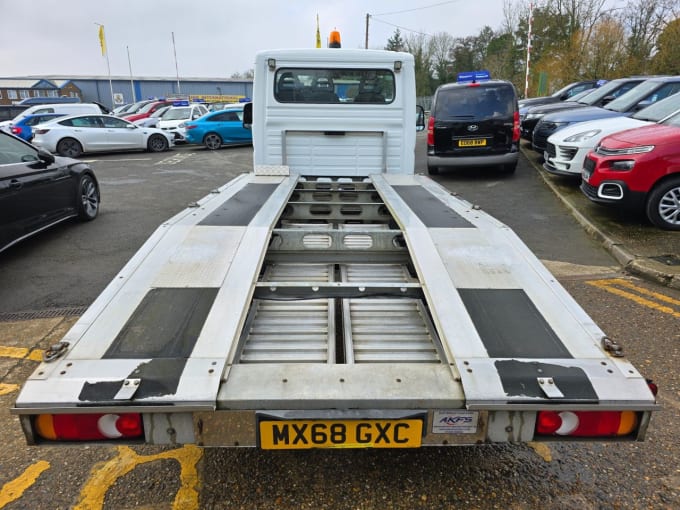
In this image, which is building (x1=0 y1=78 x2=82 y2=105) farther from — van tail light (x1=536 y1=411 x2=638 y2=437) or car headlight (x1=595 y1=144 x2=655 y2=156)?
van tail light (x1=536 y1=411 x2=638 y2=437)

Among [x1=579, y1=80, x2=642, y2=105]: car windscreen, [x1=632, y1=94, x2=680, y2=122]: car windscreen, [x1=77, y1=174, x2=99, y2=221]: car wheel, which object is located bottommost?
[x1=77, y1=174, x2=99, y2=221]: car wheel

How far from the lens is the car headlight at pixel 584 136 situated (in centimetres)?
771

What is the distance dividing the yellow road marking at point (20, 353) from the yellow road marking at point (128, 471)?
4.96ft

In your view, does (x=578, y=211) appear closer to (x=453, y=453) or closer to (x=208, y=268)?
(x=453, y=453)

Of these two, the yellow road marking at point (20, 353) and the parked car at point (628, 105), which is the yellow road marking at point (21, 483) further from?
the parked car at point (628, 105)

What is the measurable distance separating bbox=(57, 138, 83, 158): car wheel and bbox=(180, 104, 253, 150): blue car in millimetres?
3455

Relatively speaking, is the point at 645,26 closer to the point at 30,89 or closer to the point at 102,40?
the point at 102,40

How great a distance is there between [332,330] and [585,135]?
7154mm

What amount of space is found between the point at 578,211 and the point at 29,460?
7371 mm

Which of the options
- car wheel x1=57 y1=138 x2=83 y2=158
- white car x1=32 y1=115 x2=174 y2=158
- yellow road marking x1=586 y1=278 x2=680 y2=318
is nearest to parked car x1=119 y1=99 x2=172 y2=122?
white car x1=32 y1=115 x2=174 y2=158

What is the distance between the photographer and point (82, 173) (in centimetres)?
693

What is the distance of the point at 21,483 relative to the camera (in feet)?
7.59

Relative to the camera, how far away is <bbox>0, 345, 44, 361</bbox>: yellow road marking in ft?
11.8

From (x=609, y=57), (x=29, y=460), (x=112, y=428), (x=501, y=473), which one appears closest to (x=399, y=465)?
(x=501, y=473)
